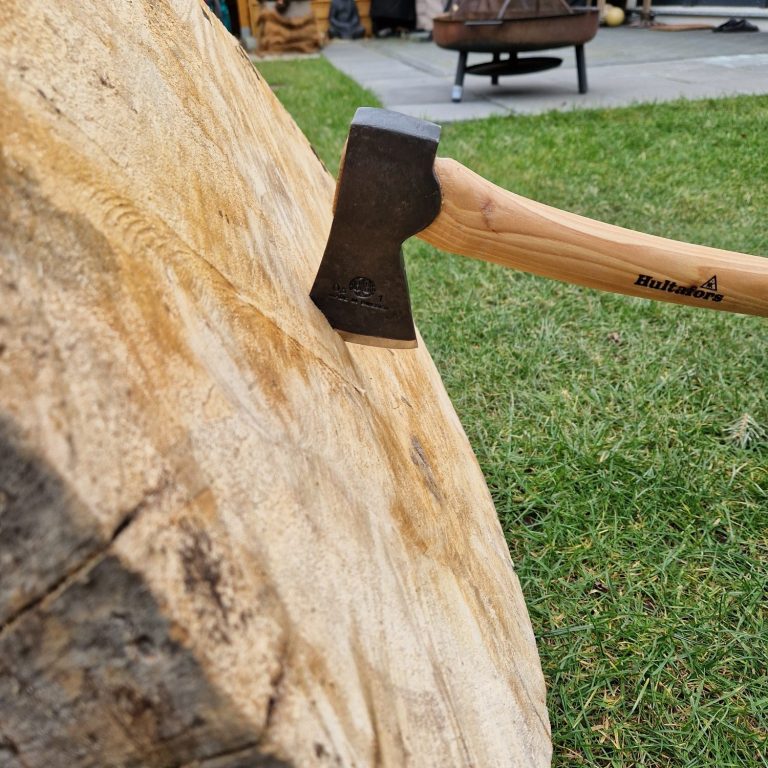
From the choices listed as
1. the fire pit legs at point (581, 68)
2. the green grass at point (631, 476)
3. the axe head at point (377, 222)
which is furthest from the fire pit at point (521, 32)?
the axe head at point (377, 222)

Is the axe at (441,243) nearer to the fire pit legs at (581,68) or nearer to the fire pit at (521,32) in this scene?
the fire pit at (521,32)

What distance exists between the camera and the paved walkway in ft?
17.0

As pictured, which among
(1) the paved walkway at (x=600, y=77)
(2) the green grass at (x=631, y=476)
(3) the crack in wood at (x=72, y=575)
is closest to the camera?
(3) the crack in wood at (x=72, y=575)

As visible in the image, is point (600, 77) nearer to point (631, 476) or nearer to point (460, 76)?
point (460, 76)

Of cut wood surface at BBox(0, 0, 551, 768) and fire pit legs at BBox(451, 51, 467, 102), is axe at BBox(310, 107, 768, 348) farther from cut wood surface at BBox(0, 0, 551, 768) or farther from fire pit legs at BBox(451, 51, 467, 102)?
fire pit legs at BBox(451, 51, 467, 102)

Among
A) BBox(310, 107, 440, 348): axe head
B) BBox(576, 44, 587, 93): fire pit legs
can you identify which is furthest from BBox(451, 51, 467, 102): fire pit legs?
BBox(310, 107, 440, 348): axe head

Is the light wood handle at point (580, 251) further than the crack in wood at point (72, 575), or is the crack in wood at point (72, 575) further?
the light wood handle at point (580, 251)

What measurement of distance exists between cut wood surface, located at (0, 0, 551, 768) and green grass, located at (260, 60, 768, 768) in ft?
1.54

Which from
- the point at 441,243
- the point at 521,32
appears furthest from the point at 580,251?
the point at 521,32

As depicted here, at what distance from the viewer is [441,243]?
3.16 ft

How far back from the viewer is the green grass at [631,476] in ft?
3.78

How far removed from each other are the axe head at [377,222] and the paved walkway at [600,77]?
14.0ft

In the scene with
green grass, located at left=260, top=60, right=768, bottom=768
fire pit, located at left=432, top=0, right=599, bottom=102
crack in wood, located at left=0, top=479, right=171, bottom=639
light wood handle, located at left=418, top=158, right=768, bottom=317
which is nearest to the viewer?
crack in wood, located at left=0, top=479, right=171, bottom=639

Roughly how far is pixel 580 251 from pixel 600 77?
232 inches
